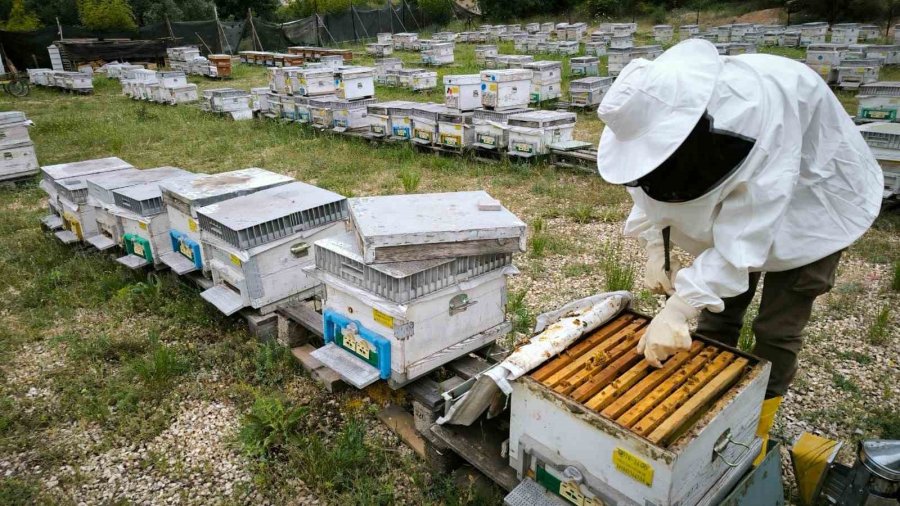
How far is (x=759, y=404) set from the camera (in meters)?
1.91

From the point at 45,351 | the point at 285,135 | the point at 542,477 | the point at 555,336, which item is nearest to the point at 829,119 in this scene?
the point at 555,336

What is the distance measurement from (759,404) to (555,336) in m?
0.69

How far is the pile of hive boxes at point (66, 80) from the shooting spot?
14.4 m

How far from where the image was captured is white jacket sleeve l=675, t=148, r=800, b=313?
1.71 metres

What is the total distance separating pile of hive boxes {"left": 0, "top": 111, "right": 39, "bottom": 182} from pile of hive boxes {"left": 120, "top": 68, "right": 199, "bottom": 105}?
19.6ft

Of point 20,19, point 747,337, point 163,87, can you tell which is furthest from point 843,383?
point 20,19

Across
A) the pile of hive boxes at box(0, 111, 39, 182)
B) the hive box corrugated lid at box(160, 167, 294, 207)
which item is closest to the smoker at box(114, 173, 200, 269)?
the hive box corrugated lid at box(160, 167, 294, 207)

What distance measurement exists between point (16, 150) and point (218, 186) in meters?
4.85

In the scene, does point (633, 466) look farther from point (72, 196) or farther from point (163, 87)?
point (163, 87)

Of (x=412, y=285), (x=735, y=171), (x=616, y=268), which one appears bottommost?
(x=616, y=268)

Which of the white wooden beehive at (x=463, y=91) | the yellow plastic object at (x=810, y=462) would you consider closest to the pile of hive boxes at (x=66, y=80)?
the white wooden beehive at (x=463, y=91)

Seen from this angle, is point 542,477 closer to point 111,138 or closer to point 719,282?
point 719,282

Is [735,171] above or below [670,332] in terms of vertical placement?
above

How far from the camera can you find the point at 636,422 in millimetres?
1650
